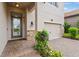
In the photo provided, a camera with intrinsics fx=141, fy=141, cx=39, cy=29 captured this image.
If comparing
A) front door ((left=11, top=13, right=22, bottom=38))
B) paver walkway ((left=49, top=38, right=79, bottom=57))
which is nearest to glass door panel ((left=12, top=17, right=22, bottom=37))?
front door ((left=11, top=13, right=22, bottom=38))

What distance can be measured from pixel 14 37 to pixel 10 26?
100cm

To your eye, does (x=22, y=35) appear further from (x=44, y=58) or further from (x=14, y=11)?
(x=44, y=58)

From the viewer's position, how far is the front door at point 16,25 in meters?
11.4

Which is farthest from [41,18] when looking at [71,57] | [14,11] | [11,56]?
[11,56]

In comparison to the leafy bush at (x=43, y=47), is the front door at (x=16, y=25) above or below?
above

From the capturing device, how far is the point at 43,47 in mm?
7707

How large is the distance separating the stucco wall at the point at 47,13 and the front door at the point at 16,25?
1905mm

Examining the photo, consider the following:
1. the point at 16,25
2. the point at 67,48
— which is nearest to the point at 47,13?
the point at 16,25

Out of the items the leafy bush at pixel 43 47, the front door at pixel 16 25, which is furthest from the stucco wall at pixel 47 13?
the front door at pixel 16 25

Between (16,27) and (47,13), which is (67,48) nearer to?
(47,13)

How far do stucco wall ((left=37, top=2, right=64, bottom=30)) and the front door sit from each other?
1905 mm

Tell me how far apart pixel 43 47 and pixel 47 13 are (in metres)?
5.88

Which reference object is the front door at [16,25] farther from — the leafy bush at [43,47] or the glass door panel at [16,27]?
the leafy bush at [43,47]

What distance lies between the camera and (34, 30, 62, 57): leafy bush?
698cm
